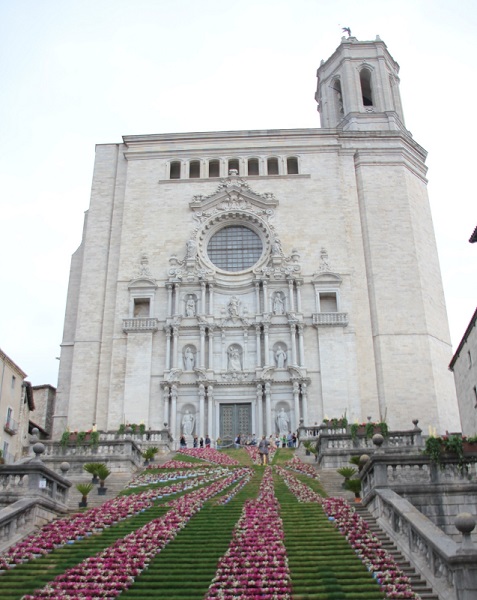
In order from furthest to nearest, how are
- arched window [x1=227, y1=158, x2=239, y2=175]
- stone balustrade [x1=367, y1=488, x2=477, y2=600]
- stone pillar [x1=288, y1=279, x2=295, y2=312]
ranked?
arched window [x1=227, y1=158, x2=239, y2=175] < stone pillar [x1=288, y1=279, x2=295, y2=312] < stone balustrade [x1=367, y1=488, x2=477, y2=600]

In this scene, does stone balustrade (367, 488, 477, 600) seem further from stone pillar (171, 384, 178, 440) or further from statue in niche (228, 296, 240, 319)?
statue in niche (228, 296, 240, 319)

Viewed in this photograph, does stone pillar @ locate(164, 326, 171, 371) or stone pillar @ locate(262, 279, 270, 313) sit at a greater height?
stone pillar @ locate(262, 279, 270, 313)

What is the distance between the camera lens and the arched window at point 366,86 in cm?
4436

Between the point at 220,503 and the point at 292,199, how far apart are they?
2547cm

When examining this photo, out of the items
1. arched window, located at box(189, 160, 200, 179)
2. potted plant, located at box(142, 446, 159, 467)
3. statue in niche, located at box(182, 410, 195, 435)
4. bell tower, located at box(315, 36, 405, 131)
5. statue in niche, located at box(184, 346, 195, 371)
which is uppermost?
bell tower, located at box(315, 36, 405, 131)

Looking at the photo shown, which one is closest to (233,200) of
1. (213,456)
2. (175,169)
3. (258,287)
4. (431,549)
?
(175,169)

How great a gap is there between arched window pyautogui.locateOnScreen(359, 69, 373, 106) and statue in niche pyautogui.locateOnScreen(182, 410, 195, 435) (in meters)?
24.4

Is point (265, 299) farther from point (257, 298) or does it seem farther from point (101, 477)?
point (101, 477)

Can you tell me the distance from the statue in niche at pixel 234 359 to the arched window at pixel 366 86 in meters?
20.3

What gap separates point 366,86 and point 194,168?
13781mm

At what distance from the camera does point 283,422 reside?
108ft

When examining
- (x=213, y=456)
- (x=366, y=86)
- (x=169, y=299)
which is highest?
(x=366, y=86)

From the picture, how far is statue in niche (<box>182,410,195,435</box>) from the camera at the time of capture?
32.7 metres

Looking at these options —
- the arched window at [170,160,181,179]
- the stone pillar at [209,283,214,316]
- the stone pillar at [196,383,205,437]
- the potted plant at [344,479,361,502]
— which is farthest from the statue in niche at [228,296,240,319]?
the potted plant at [344,479,361,502]
